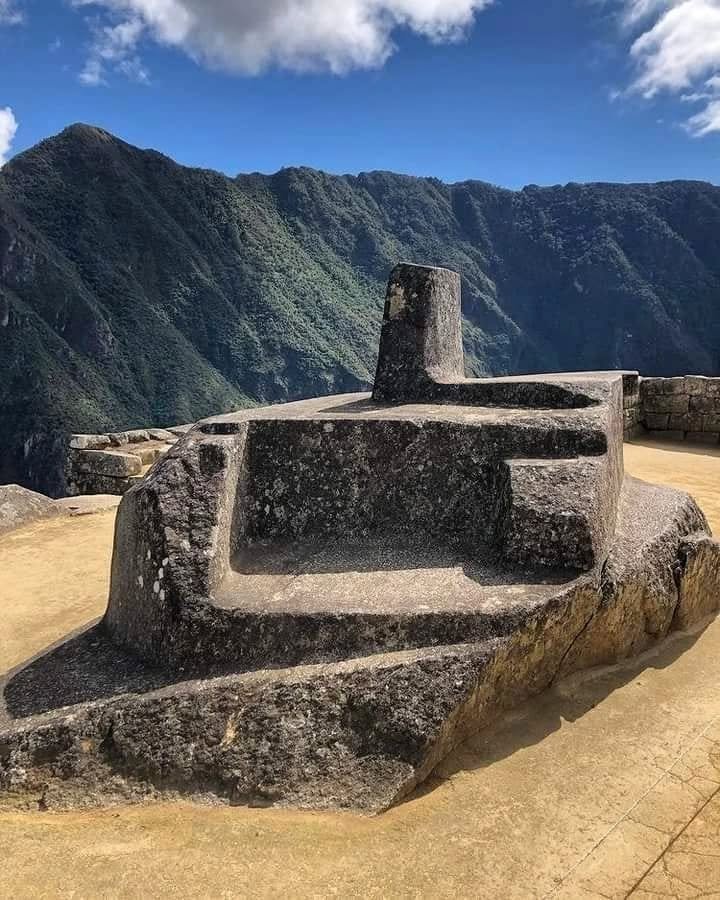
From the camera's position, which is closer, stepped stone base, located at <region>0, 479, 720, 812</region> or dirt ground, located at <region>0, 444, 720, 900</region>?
dirt ground, located at <region>0, 444, 720, 900</region>

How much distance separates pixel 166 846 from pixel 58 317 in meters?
56.7

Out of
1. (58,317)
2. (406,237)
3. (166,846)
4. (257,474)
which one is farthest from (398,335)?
(406,237)

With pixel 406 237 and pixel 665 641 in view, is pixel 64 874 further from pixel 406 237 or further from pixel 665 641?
pixel 406 237

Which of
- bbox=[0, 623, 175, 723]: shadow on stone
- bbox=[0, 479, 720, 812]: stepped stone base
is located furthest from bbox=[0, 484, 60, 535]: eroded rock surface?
bbox=[0, 479, 720, 812]: stepped stone base

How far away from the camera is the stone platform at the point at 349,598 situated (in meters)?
2.69

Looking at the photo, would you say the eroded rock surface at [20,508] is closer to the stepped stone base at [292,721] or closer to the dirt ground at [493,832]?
the stepped stone base at [292,721]

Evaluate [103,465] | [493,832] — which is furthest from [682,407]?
[493,832]

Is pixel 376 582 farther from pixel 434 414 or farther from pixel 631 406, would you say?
pixel 631 406

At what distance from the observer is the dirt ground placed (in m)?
2.17

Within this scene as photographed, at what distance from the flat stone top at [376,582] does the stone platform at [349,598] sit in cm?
1

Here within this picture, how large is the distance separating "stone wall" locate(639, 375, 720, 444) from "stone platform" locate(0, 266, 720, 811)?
24.3 feet

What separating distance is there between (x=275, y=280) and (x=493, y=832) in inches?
2964

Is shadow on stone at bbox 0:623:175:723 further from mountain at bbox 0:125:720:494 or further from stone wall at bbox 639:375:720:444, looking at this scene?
mountain at bbox 0:125:720:494

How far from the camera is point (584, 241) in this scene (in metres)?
92.4
